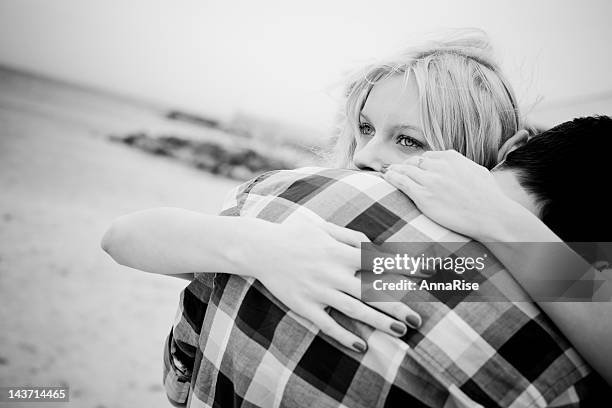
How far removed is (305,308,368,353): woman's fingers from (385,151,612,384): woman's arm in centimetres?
36

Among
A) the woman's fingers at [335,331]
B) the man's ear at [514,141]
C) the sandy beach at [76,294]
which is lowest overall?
the sandy beach at [76,294]

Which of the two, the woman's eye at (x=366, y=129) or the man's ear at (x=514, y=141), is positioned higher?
the man's ear at (x=514, y=141)

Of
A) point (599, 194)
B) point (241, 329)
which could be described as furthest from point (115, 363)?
point (599, 194)

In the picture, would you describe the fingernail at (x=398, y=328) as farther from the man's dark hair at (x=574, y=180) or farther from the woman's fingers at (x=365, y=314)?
the man's dark hair at (x=574, y=180)

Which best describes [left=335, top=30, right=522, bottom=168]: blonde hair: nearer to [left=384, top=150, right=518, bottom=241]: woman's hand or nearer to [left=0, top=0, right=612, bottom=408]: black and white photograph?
[left=0, top=0, right=612, bottom=408]: black and white photograph

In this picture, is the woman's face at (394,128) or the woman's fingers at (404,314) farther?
the woman's face at (394,128)

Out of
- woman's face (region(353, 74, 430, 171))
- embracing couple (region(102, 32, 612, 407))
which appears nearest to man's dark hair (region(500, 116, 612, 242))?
embracing couple (region(102, 32, 612, 407))

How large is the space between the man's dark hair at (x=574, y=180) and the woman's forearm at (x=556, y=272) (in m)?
0.15

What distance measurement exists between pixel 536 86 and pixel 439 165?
1399 millimetres

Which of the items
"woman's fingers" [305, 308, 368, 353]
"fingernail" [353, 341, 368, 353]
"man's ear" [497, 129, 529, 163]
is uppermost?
"man's ear" [497, 129, 529, 163]

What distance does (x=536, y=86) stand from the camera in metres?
2.13

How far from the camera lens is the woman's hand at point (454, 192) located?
954mm

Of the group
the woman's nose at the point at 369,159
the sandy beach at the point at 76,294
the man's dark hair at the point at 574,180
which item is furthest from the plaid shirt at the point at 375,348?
the sandy beach at the point at 76,294

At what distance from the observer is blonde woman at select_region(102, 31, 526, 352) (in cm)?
91
